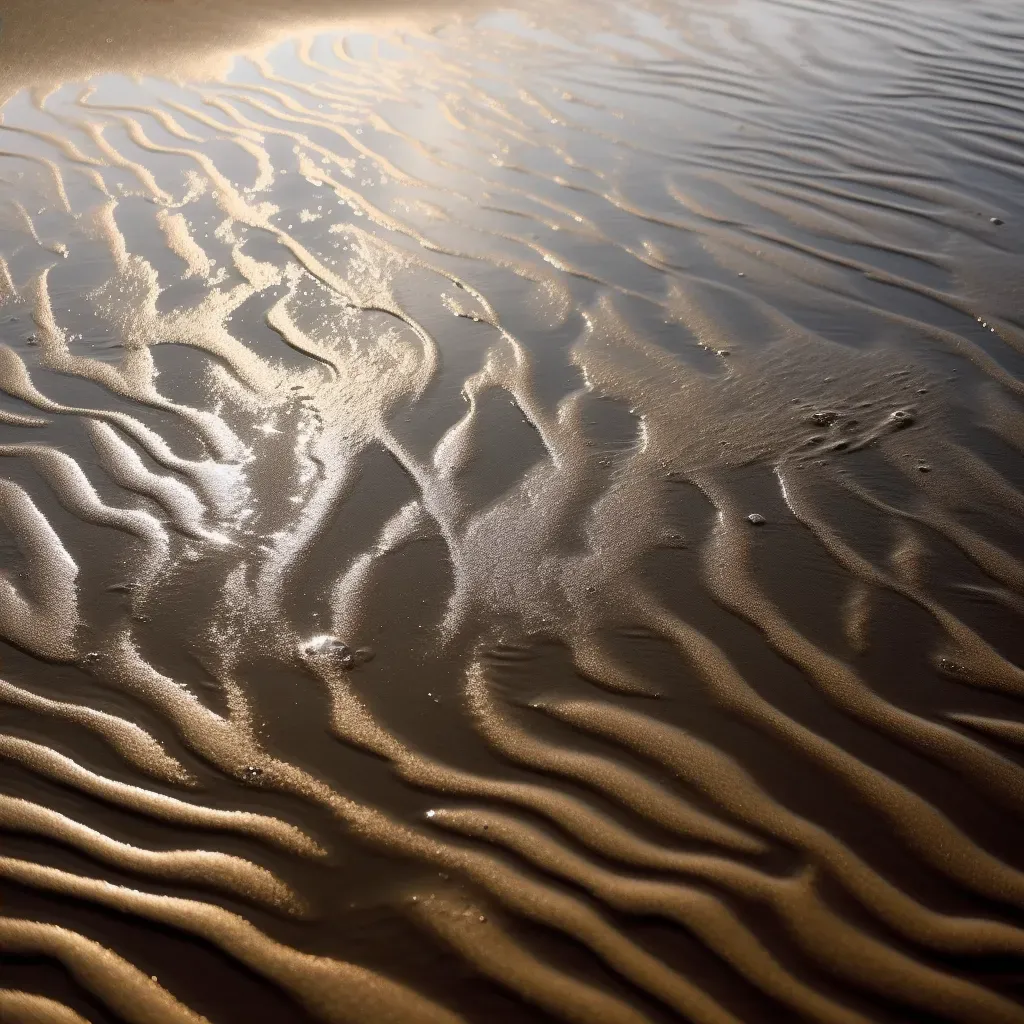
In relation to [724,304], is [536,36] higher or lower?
higher

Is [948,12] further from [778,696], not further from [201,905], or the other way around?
[201,905]

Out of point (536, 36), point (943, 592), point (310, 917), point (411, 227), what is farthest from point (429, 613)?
point (536, 36)

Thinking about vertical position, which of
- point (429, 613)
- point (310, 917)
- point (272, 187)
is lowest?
point (310, 917)

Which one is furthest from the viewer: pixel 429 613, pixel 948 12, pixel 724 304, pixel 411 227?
pixel 948 12

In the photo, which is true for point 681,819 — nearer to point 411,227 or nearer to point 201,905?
point 201,905

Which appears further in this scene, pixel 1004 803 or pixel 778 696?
pixel 778 696

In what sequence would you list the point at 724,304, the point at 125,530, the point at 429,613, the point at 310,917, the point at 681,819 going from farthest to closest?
the point at 724,304, the point at 125,530, the point at 429,613, the point at 681,819, the point at 310,917
